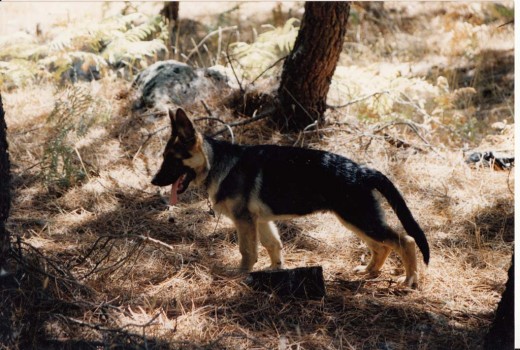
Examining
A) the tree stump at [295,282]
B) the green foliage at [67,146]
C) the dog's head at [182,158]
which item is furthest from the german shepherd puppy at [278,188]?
the green foliage at [67,146]

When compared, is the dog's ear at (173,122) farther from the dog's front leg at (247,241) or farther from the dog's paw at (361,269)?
the dog's paw at (361,269)

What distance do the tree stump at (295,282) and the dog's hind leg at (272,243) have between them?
658 mm

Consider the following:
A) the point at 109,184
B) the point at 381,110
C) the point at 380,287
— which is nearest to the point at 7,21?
the point at 109,184

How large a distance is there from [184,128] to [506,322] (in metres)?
2.81

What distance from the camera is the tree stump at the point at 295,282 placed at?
4.42m

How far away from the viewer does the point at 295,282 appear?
4422 mm

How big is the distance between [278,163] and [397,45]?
8.46 m

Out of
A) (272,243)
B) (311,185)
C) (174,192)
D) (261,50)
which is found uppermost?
(261,50)

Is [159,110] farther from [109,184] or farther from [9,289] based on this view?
[9,289]

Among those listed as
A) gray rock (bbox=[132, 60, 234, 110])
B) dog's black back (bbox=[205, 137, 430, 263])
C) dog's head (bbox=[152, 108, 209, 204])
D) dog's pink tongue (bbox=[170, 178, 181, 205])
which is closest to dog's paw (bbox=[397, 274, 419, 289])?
dog's black back (bbox=[205, 137, 430, 263])

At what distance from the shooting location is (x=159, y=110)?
781 centimetres

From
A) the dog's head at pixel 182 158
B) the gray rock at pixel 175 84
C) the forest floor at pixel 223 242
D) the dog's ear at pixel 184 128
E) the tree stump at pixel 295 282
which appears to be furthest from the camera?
the gray rock at pixel 175 84

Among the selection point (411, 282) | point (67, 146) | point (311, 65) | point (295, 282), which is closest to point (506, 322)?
point (411, 282)

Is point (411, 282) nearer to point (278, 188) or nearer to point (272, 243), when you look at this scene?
point (272, 243)
